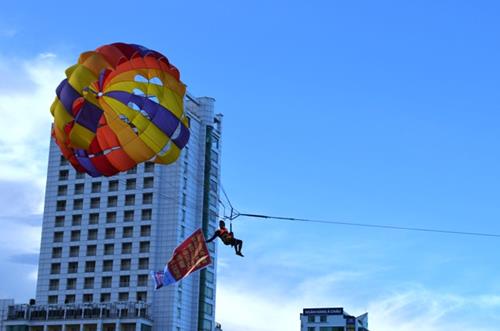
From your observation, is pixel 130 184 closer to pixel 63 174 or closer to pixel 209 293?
pixel 63 174

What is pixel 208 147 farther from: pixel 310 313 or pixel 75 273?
pixel 310 313

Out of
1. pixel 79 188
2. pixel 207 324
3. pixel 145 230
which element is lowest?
pixel 207 324

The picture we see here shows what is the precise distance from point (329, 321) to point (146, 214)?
6330 cm

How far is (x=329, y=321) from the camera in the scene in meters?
166

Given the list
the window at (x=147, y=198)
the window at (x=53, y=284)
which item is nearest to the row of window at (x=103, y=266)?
the window at (x=53, y=284)

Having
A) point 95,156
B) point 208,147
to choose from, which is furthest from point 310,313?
point 95,156

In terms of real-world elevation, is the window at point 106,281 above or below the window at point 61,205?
below

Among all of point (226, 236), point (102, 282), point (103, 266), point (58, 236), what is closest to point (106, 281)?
point (102, 282)

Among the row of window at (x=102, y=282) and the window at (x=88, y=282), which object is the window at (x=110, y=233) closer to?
the row of window at (x=102, y=282)

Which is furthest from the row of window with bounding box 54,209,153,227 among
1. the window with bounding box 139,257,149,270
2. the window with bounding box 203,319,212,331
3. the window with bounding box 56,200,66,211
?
the window with bounding box 203,319,212,331

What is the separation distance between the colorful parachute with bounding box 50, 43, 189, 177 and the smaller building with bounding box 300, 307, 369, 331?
122 metres

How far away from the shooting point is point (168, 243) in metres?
111

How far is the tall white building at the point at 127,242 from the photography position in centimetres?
11025

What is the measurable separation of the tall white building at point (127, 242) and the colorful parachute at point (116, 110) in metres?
62.4
